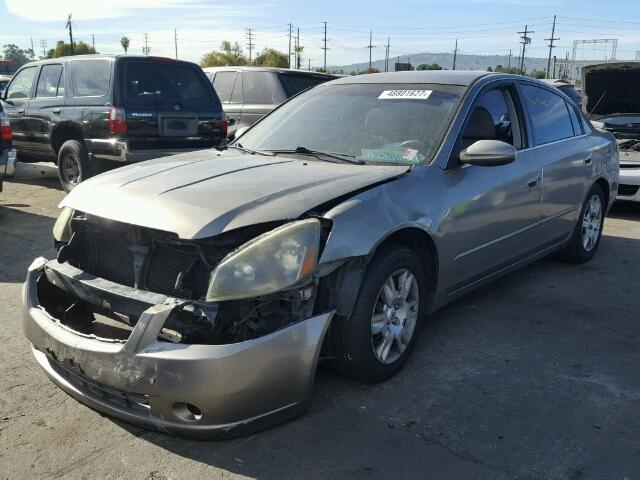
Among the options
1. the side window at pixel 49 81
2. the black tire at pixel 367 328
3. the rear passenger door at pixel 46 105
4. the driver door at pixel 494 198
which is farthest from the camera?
the side window at pixel 49 81

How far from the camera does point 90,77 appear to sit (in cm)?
865

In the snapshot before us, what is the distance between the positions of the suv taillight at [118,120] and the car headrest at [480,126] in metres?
5.17

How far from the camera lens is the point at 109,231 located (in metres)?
3.22

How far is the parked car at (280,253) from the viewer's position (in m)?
2.73

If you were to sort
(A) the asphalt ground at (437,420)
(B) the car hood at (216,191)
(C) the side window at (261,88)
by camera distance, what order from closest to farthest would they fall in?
(A) the asphalt ground at (437,420), (B) the car hood at (216,191), (C) the side window at (261,88)

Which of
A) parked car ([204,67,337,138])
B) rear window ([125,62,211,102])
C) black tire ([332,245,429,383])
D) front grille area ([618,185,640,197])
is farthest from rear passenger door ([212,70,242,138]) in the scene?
black tire ([332,245,429,383])

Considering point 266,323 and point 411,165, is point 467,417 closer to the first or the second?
point 266,323

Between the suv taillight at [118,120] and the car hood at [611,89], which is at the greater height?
the car hood at [611,89]

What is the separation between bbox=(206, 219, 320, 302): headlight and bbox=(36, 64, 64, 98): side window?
745cm

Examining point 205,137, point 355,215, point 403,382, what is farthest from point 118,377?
point 205,137

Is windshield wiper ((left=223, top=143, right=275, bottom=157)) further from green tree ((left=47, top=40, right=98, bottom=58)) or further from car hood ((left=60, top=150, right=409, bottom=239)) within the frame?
green tree ((left=47, top=40, right=98, bottom=58))

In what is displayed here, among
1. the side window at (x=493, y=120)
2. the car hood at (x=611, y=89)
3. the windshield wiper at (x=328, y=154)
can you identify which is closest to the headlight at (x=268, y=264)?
the windshield wiper at (x=328, y=154)

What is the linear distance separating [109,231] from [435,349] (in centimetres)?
204

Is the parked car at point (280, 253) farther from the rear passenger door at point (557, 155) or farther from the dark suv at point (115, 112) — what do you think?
the dark suv at point (115, 112)
